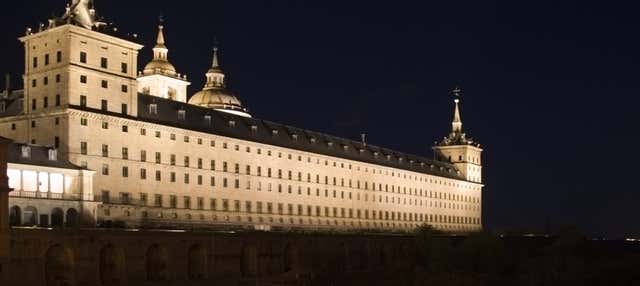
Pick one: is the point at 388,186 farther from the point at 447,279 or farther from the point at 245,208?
the point at 447,279

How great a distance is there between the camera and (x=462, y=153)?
6565 inches

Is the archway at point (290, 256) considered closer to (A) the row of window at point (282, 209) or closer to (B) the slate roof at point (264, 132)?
(A) the row of window at point (282, 209)

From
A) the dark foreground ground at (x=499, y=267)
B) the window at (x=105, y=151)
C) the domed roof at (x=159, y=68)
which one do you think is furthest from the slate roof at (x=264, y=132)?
the dark foreground ground at (x=499, y=267)

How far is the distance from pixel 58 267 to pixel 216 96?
76.3 metres

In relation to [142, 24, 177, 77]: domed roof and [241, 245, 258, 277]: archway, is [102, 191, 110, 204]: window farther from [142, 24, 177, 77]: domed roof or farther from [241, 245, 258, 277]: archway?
→ [142, 24, 177, 77]: domed roof

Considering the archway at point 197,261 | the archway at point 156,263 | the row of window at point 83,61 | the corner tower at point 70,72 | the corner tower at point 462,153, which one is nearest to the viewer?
the archway at point 156,263

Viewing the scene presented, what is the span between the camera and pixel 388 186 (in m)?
134

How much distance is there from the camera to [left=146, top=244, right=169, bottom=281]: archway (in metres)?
66.7

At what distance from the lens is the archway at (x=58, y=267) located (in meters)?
58.4

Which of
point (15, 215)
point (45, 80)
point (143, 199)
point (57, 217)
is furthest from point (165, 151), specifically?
point (15, 215)

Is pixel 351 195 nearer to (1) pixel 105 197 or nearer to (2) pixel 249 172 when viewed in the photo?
(2) pixel 249 172

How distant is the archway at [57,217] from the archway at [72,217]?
917 mm

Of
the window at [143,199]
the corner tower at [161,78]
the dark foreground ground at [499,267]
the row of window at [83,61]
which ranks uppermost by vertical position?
the corner tower at [161,78]

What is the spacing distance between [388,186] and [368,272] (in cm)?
4695
